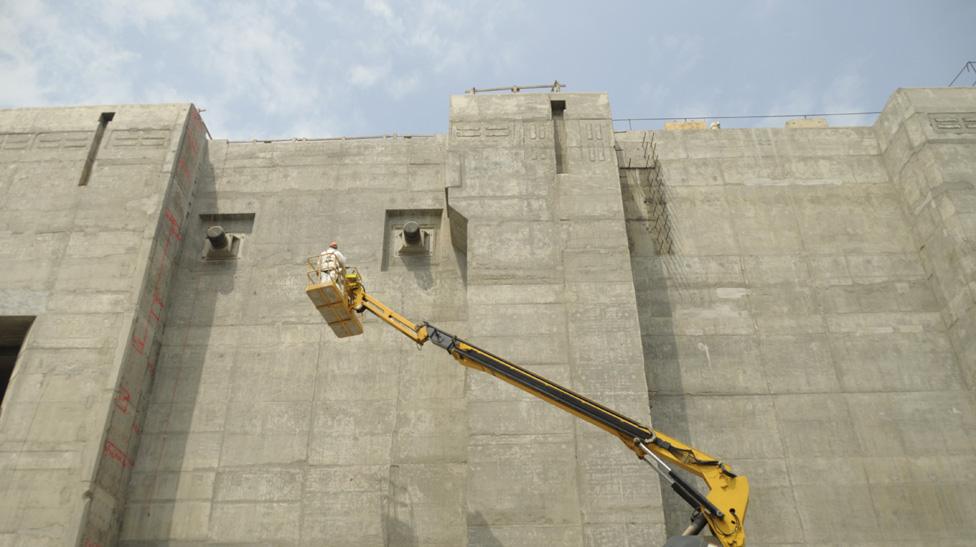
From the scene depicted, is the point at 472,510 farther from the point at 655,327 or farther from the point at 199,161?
the point at 199,161

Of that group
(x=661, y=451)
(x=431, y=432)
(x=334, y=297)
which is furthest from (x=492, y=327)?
(x=661, y=451)

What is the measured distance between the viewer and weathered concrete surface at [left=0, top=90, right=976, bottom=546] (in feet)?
57.2

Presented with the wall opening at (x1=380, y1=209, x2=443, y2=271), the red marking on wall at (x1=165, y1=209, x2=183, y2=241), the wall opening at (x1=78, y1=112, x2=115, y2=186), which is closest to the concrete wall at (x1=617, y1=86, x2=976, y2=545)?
the wall opening at (x1=380, y1=209, x2=443, y2=271)

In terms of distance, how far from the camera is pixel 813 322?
66.0 ft

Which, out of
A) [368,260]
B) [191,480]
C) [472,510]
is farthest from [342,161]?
[472,510]

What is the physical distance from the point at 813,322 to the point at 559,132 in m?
8.54

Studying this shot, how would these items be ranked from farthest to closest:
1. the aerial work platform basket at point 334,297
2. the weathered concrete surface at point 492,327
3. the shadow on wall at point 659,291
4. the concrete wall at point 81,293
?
the shadow on wall at point 659,291, the weathered concrete surface at point 492,327, the concrete wall at point 81,293, the aerial work platform basket at point 334,297

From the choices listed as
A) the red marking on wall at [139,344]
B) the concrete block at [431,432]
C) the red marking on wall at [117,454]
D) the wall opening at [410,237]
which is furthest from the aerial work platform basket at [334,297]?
the red marking on wall at [117,454]

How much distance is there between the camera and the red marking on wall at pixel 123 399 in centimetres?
1792

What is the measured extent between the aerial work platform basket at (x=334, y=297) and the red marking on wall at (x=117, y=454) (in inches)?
250

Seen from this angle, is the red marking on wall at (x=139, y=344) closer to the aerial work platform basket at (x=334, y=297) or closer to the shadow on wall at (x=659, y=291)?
the aerial work platform basket at (x=334, y=297)

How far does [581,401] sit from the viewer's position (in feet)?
47.6

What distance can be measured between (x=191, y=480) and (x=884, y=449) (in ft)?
54.6

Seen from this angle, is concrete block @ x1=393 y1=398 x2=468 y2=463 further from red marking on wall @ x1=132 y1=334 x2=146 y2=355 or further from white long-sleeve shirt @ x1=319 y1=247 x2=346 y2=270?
red marking on wall @ x1=132 y1=334 x2=146 y2=355
